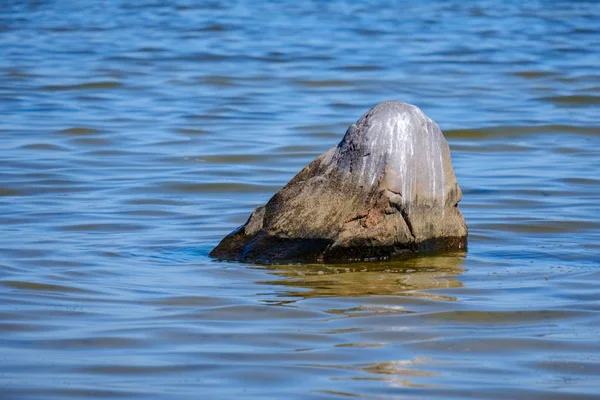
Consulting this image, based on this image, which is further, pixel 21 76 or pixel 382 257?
pixel 21 76

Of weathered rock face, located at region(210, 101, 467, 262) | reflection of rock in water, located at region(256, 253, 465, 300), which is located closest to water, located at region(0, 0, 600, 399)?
reflection of rock in water, located at region(256, 253, 465, 300)

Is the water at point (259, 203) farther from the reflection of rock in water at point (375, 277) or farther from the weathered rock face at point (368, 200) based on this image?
the weathered rock face at point (368, 200)

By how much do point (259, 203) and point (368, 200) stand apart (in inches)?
81.3

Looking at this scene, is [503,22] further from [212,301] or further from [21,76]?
[212,301]

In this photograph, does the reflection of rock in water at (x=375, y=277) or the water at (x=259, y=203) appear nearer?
the water at (x=259, y=203)

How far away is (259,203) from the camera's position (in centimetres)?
742

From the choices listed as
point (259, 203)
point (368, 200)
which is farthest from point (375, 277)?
point (259, 203)

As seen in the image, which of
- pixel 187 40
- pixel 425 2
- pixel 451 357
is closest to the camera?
pixel 451 357

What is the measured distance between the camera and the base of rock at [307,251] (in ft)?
18.2

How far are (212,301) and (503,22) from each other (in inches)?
618

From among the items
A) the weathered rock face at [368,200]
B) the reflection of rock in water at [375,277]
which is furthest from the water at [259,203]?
the weathered rock face at [368,200]

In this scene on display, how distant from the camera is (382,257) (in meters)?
5.59

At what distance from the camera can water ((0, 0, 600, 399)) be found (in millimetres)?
3842

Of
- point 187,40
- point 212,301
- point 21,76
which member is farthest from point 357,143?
point 187,40
